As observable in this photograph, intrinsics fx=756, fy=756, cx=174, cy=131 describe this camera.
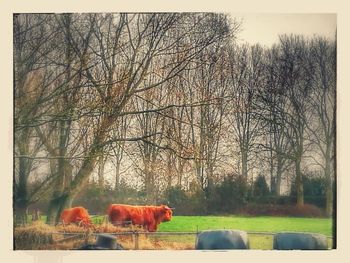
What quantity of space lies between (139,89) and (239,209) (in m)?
1.56

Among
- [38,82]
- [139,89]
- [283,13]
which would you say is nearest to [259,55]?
[283,13]

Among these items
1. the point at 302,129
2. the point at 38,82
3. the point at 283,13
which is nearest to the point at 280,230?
the point at 302,129

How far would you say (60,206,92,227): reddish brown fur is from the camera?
752 cm

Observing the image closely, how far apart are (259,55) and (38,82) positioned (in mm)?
2232

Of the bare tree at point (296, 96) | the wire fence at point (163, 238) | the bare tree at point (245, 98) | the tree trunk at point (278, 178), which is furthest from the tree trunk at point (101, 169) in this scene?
the bare tree at point (296, 96)

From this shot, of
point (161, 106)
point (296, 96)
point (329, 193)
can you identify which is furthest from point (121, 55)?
point (329, 193)

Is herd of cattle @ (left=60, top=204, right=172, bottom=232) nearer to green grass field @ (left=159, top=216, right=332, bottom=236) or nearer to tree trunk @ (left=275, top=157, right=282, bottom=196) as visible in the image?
green grass field @ (left=159, top=216, right=332, bottom=236)

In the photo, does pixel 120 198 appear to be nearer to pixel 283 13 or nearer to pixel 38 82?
pixel 38 82

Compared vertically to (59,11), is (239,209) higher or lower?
lower

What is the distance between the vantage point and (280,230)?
754cm

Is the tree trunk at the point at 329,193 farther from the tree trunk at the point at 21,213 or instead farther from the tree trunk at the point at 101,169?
the tree trunk at the point at 21,213

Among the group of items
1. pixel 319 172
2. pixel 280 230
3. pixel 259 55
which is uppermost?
pixel 259 55

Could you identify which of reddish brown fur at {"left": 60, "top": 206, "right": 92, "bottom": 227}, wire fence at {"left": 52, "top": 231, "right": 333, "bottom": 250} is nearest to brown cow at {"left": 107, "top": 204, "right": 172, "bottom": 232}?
wire fence at {"left": 52, "top": 231, "right": 333, "bottom": 250}

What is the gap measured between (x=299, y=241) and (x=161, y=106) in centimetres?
193
